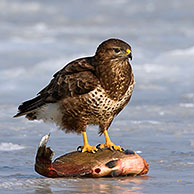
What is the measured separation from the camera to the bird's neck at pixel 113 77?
7484 mm

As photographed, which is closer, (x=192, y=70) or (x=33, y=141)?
(x=33, y=141)

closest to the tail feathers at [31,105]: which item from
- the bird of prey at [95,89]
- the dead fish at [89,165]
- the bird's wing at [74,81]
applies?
the bird's wing at [74,81]

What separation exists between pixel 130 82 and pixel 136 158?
105 cm

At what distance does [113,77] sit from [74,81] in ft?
1.62

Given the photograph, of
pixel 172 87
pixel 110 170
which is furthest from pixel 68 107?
pixel 172 87

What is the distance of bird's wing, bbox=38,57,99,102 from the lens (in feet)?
24.6

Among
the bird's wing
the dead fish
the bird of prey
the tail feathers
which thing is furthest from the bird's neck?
the tail feathers

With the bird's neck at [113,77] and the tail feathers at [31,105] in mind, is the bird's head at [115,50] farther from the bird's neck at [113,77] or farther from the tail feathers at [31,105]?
the tail feathers at [31,105]

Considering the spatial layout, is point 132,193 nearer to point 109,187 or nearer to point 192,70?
point 109,187

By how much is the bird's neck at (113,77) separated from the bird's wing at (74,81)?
10 cm

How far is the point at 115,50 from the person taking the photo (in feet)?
24.3

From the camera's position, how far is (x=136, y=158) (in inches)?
281

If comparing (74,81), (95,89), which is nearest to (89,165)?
(95,89)

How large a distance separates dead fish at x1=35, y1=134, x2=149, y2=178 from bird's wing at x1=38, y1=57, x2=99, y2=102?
32.7 inches
